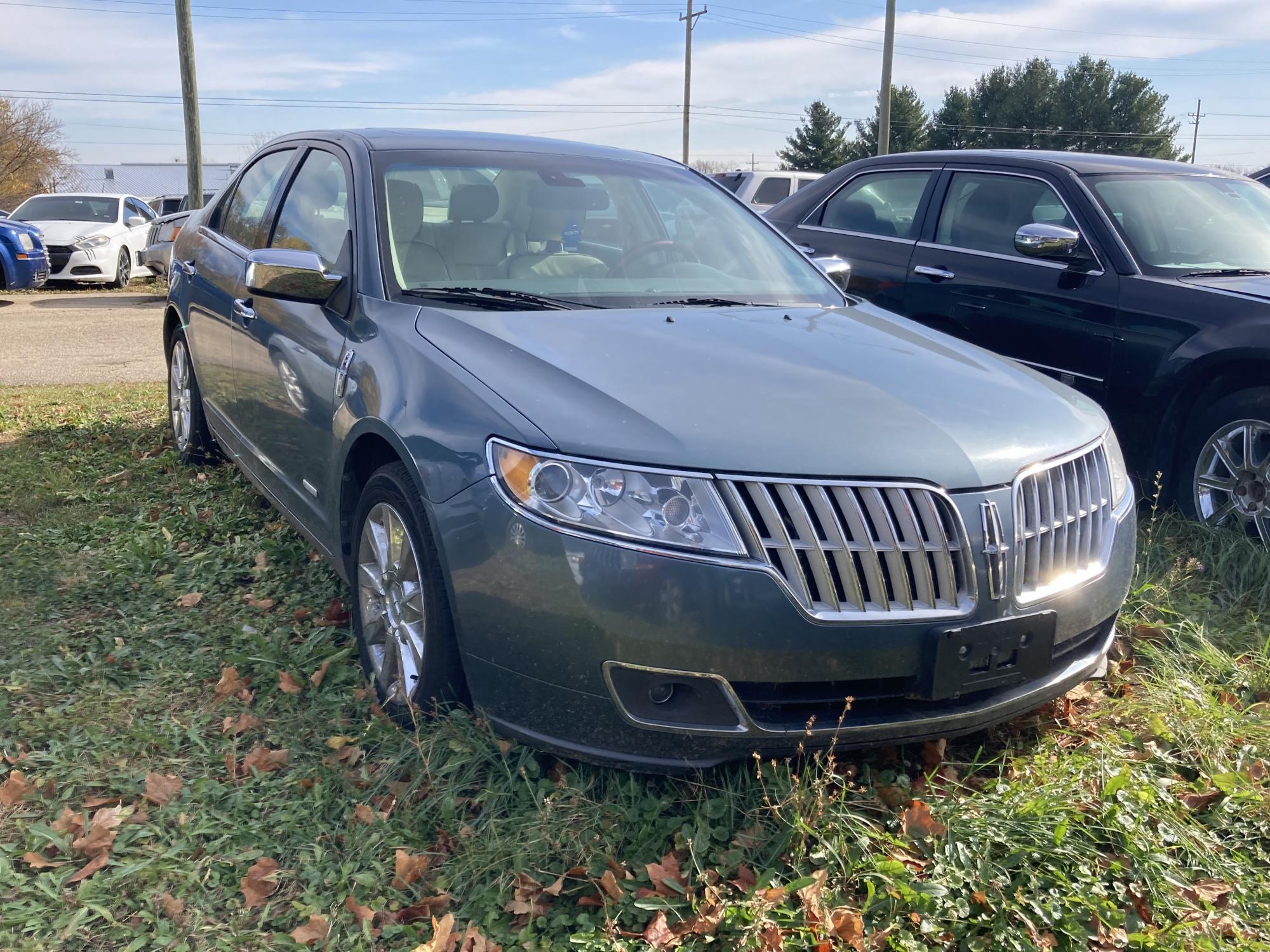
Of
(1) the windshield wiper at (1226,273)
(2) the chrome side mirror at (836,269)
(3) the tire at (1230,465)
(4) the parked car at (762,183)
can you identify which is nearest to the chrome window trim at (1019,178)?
(1) the windshield wiper at (1226,273)

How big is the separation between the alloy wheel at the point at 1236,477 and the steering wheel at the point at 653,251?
2298 mm

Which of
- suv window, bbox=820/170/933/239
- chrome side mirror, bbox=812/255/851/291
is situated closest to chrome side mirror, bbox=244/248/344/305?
chrome side mirror, bbox=812/255/851/291

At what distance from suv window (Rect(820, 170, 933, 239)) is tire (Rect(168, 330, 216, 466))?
12.1 feet

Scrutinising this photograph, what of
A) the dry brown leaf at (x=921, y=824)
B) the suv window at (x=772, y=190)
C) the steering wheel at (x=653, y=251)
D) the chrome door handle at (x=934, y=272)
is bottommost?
the dry brown leaf at (x=921, y=824)

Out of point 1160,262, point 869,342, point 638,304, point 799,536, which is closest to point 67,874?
point 799,536

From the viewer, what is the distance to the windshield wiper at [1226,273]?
483 cm

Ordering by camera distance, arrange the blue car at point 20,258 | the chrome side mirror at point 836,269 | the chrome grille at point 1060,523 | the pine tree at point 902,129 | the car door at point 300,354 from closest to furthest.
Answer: the chrome grille at point 1060,523
the car door at point 300,354
the chrome side mirror at point 836,269
the blue car at point 20,258
the pine tree at point 902,129

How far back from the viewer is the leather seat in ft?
11.5

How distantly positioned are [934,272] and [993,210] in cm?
43

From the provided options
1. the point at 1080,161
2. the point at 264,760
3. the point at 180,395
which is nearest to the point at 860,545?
the point at 264,760

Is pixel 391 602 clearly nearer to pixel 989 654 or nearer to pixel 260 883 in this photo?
pixel 260 883

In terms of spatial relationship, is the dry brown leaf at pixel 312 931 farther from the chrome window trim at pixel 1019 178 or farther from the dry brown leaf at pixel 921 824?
the chrome window trim at pixel 1019 178

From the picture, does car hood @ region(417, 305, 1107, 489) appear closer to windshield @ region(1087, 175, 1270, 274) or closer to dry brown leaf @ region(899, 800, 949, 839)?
dry brown leaf @ region(899, 800, 949, 839)

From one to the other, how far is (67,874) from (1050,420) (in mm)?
2596
